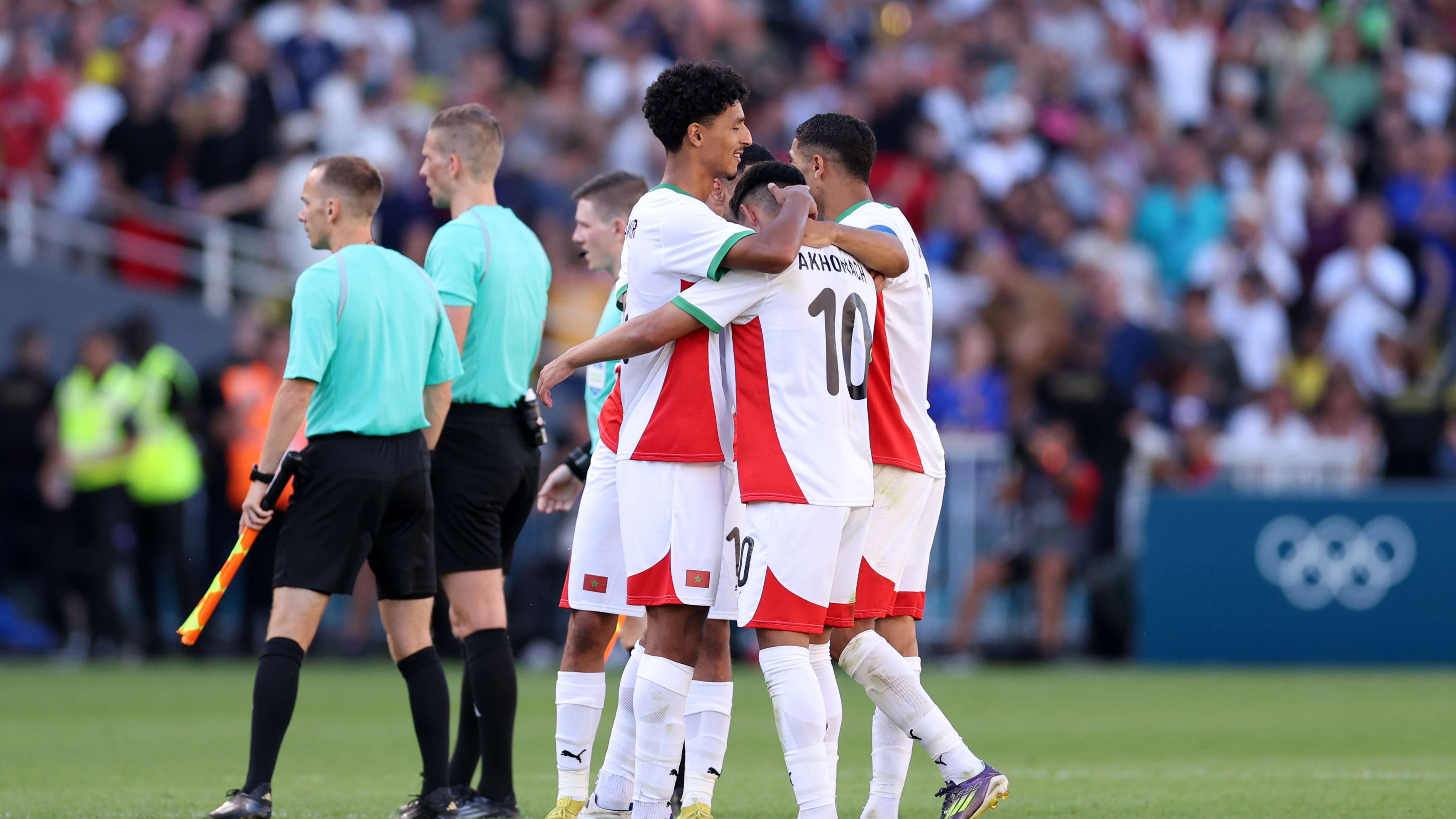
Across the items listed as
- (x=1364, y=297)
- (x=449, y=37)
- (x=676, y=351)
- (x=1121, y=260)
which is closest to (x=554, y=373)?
(x=676, y=351)

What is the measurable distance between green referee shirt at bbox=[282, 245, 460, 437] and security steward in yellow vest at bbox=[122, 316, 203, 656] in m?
8.98

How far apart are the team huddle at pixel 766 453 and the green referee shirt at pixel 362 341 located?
0.78 metres

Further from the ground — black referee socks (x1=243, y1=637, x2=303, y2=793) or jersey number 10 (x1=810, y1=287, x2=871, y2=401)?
jersey number 10 (x1=810, y1=287, x2=871, y2=401)

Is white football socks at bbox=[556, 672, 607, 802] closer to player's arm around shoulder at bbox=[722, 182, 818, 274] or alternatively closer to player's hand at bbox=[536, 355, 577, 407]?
player's hand at bbox=[536, 355, 577, 407]

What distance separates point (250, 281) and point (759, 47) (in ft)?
18.8

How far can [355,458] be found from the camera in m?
6.73

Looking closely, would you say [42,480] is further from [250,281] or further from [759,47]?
[759,47]

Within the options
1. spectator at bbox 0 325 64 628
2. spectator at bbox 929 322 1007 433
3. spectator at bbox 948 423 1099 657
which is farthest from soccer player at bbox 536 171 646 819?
spectator at bbox 0 325 64 628

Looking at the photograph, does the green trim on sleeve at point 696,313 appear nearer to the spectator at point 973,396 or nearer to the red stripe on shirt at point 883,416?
the red stripe on shirt at point 883,416

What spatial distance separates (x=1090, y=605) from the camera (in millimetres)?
15602

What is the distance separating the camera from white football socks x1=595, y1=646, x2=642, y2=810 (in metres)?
6.52

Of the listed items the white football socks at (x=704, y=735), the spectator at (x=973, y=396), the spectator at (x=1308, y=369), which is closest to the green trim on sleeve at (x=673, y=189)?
the white football socks at (x=704, y=735)

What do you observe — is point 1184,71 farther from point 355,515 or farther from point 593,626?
point 355,515

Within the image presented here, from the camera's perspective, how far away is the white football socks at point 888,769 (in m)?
6.69
